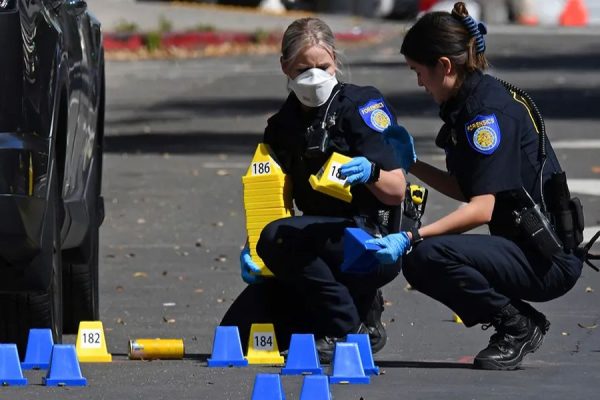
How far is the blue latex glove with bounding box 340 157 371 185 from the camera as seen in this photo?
671 centimetres

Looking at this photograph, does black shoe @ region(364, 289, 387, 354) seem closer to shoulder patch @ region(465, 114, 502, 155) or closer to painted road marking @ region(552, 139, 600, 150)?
shoulder patch @ region(465, 114, 502, 155)

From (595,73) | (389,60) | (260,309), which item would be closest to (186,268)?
(260,309)

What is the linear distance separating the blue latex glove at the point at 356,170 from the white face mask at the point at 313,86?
383 millimetres

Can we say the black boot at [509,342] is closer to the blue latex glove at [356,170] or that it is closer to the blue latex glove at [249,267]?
the blue latex glove at [356,170]

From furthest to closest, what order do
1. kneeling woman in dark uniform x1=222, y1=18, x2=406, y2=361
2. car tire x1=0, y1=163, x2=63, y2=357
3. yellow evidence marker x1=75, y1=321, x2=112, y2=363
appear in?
yellow evidence marker x1=75, y1=321, x2=112, y2=363, kneeling woman in dark uniform x1=222, y1=18, x2=406, y2=361, car tire x1=0, y1=163, x2=63, y2=357

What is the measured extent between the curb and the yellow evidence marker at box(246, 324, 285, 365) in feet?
78.9

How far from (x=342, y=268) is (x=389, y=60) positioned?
23445 mm

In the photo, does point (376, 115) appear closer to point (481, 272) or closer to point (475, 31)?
point (475, 31)

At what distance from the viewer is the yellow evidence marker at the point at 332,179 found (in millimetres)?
6777

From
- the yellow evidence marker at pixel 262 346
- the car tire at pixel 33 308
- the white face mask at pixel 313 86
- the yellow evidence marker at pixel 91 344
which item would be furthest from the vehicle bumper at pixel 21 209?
the white face mask at pixel 313 86

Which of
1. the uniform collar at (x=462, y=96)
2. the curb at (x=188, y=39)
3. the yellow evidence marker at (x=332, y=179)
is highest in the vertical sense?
the uniform collar at (x=462, y=96)

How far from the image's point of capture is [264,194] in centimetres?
724

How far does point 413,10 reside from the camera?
44.0 meters

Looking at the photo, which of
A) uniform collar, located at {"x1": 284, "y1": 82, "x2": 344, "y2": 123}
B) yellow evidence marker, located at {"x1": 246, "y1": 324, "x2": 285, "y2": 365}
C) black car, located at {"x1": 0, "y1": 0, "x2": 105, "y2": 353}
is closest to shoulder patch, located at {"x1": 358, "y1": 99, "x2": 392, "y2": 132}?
uniform collar, located at {"x1": 284, "y1": 82, "x2": 344, "y2": 123}
